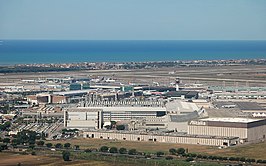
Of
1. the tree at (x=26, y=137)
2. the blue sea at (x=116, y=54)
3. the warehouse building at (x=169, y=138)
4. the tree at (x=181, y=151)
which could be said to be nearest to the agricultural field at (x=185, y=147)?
the warehouse building at (x=169, y=138)

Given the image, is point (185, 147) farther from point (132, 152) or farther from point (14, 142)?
point (14, 142)

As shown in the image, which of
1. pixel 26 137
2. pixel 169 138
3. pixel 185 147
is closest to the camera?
pixel 185 147

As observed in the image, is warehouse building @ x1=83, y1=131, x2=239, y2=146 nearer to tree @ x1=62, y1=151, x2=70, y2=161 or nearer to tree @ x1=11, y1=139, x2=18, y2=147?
tree @ x1=11, y1=139, x2=18, y2=147

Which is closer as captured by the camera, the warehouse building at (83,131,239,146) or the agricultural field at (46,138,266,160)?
the agricultural field at (46,138,266,160)

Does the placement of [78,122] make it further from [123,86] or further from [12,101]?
[123,86]

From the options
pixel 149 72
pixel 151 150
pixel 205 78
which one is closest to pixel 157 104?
pixel 151 150

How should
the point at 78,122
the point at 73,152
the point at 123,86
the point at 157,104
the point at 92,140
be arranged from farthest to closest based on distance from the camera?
the point at 123,86 < the point at 157,104 < the point at 78,122 < the point at 92,140 < the point at 73,152

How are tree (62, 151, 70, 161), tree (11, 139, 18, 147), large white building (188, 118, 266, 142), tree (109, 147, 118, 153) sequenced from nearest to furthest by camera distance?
1. tree (62, 151, 70, 161)
2. tree (109, 147, 118, 153)
3. tree (11, 139, 18, 147)
4. large white building (188, 118, 266, 142)

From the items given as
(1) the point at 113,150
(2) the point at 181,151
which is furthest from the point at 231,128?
(1) the point at 113,150

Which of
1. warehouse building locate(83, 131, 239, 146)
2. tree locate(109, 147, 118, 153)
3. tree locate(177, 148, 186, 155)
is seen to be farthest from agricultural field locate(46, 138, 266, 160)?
tree locate(109, 147, 118, 153)
